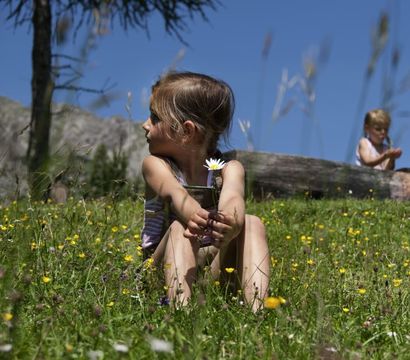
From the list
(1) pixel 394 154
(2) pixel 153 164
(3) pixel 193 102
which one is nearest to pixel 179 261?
(2) pixel 153 164

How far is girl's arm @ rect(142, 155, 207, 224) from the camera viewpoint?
323 cm

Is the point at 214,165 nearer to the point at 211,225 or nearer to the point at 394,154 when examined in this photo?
the point at 211,225

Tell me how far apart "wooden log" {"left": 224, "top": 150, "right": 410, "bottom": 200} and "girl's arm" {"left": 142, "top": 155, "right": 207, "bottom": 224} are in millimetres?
6253

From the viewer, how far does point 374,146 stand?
11133 millimetres

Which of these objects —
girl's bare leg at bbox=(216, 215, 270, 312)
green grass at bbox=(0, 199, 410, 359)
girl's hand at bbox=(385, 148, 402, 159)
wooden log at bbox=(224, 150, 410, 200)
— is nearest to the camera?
green grass at bbox=(0, 199, 410, 359)

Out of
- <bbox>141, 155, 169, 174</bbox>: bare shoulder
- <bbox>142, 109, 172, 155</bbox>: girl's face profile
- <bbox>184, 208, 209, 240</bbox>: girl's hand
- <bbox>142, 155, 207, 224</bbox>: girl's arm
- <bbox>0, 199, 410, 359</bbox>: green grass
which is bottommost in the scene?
<bbox>0, 199, 410, 359</bbox>: green grass

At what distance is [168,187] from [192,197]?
194 mm

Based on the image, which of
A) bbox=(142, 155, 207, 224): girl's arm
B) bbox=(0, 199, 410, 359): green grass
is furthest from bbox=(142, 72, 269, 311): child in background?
bbox=(0, 199, 410, 359): green grass

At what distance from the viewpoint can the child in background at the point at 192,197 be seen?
3.18 meters

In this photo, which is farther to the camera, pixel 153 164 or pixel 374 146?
pixel 374 146

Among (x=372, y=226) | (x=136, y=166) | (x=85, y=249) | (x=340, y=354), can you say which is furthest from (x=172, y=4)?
(x=340, y=354)

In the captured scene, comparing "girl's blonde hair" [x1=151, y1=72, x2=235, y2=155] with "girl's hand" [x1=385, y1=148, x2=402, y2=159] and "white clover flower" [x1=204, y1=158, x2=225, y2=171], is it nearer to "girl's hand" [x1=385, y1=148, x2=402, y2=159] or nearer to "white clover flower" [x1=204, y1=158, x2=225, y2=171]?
"white clover flower" [x1=204, y1=158, x2=225, y2=171]

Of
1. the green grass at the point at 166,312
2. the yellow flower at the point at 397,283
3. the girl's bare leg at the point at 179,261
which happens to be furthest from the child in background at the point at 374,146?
the girl's bare leg at the point at 179,261

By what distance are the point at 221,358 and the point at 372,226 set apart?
471 centimetres
